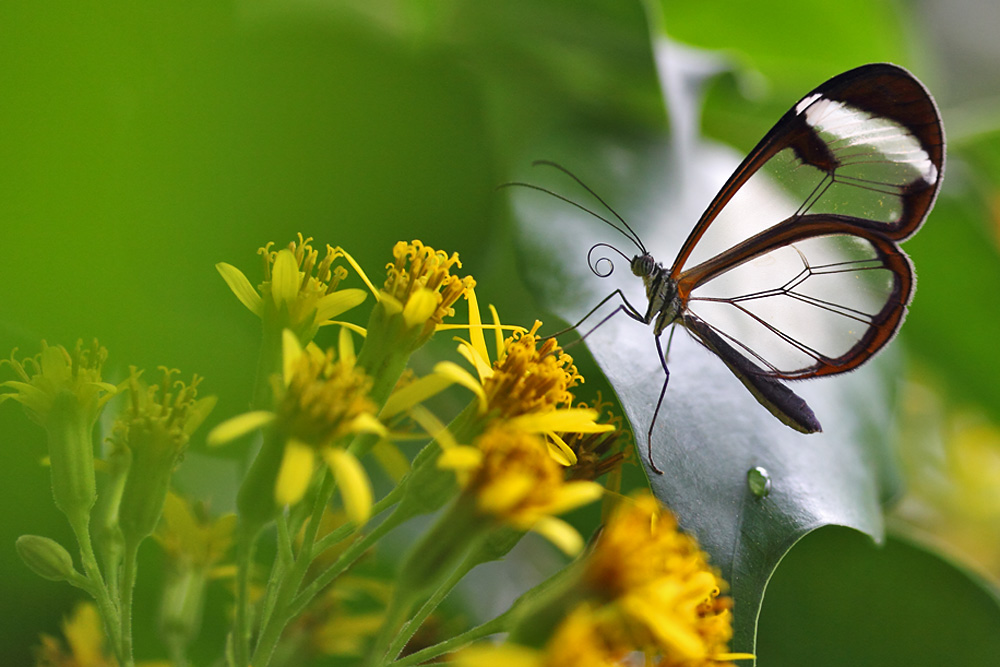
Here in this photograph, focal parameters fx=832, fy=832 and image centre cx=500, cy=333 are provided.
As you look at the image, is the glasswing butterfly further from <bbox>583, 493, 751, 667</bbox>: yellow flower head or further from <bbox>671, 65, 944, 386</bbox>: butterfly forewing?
<bbox>583, 493, 751, 667</bbox>: yellow flower head

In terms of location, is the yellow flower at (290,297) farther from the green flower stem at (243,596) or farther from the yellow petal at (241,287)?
the green flower stem at (243,596)

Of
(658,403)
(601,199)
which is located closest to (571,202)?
(601,199)

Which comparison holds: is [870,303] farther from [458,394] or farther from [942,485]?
[942,485]

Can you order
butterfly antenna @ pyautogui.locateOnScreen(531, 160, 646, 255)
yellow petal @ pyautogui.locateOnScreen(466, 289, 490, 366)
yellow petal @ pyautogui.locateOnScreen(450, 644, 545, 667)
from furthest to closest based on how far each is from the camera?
butterfly antenna @ pyautogui.locateOnScreen(531, 160, 646, 255) < yellow petal @ pyautogui.locateOnScreen(466, 289, 490, 366) < yellow petal @ pyautogui.locateOnScreen(450, 644, 545, 667)

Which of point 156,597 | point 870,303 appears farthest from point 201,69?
point 870,303

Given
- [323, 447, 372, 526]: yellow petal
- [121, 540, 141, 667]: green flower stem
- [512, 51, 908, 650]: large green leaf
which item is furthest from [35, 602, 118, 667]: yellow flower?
[512, 51, 908, 650]: large green leaf
